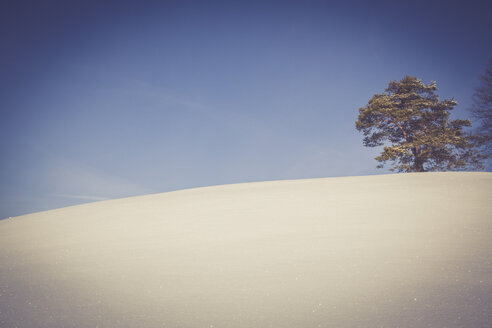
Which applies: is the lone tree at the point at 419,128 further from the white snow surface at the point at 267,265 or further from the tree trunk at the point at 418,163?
the white snow surface at the point at 267,265

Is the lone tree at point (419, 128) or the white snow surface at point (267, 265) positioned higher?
the lone tree at point (419, 128)

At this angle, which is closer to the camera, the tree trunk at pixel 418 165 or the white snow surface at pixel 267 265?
the white snow surface at pixel 267 265

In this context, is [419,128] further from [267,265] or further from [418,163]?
[267,265]

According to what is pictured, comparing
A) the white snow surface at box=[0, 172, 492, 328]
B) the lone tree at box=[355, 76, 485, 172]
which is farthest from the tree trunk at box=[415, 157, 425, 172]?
the white snow surface at box=[0, 172, 492, 328]

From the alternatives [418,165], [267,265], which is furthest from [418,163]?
[267,265]

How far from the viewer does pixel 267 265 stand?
4281 mm

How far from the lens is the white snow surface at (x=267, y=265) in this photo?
9.40 ft

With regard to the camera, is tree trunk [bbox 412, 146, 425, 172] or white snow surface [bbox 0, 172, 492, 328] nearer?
white snow surface [bbox 0, 172, 492, 328]

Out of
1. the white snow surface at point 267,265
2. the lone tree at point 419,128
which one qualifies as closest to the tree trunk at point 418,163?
the lone tree at point 419,128

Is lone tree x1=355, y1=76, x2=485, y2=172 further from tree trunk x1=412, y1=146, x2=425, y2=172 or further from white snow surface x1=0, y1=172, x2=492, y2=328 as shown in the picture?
white snow surface x1=0, y1=172, x2=492, y2=328

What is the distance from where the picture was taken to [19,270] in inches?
192

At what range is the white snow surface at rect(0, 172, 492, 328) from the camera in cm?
287

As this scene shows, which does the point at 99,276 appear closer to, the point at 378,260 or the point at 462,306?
the point at 378,260

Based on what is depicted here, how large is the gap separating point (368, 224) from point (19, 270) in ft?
21.2
